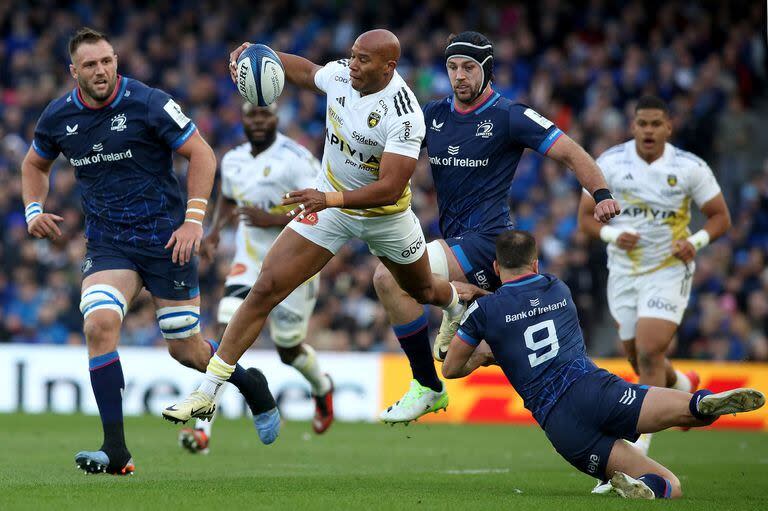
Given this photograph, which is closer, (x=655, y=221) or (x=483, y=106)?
(x=483, y=106)

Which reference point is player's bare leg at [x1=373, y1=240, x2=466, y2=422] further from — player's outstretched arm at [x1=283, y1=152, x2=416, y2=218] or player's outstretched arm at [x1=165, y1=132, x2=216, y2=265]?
player's outstretched arm at [x1=165, y1=132, x2=216, y2=265]

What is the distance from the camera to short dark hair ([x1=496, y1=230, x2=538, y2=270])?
27.3ft

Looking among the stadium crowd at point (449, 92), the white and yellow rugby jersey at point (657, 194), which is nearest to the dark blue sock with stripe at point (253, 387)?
the white and yellow rugby jersey at point (657, 194)

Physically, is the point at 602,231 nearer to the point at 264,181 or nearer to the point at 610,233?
the point at 610,233

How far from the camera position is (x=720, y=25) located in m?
25.5

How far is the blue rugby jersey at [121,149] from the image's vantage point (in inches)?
360

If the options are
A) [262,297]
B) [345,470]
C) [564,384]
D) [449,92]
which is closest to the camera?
Answer: [564,384]

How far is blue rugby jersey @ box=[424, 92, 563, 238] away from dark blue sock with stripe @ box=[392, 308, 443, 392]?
857mm

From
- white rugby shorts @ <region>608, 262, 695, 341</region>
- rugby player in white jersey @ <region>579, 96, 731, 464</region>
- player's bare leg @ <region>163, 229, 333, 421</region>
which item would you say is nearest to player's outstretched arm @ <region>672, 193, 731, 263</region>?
rugby player in white jersey @ <region>579, 96, 731, 464</region>

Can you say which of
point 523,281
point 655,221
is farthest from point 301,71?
point 655,221

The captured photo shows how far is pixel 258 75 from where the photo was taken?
8688 mm

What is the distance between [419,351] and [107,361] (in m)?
2.57

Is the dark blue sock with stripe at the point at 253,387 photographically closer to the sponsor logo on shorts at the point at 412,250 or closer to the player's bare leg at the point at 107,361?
the player's bare leg at the point at 107,361

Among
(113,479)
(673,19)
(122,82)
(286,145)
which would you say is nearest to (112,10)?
(673,19)
